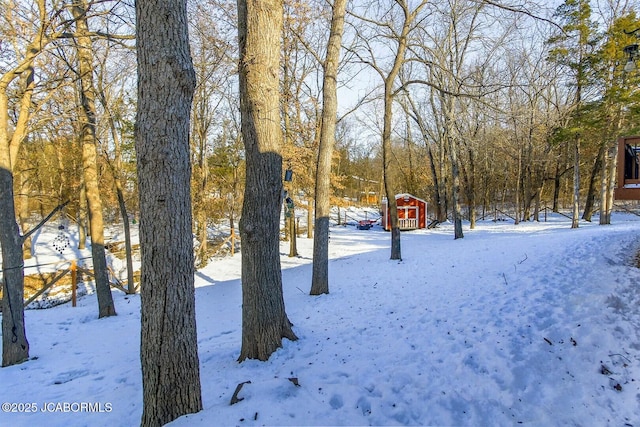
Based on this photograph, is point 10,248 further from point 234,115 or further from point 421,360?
point 234,115

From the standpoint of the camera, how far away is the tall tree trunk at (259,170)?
371cm

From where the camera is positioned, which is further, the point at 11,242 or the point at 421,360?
the point at 11,242

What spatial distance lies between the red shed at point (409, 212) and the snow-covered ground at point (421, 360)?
15.0 m

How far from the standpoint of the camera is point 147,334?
2391mm

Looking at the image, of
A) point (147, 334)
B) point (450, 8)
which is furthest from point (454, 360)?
point (450, 8)

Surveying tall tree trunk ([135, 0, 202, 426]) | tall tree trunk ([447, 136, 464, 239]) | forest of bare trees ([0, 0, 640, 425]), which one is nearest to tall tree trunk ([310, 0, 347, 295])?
forest of bare trees ([0, 0, 640, 425])

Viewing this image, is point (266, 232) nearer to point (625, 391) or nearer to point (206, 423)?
point (206, 423)

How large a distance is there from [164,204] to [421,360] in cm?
295

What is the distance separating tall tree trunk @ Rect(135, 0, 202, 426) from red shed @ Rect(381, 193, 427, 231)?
19697mm

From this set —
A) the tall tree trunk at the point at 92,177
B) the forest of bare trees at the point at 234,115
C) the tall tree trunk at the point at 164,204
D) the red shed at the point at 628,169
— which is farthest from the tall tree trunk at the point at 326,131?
the red shed at the point at 628,169

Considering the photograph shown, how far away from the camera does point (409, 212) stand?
2183 centimetres

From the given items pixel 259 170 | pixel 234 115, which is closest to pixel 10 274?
pixel 259 170

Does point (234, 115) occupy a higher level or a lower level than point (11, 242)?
higher

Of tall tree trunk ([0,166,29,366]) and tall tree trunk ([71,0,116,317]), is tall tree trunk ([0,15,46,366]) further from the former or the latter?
tall tree trunk ([71,0,116,317])
